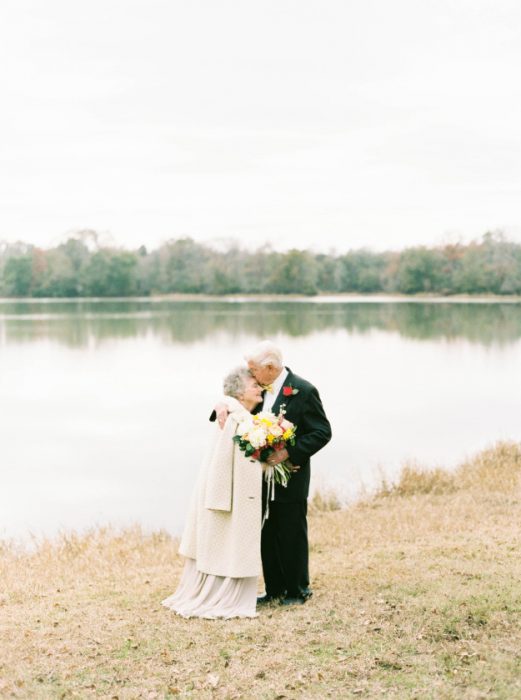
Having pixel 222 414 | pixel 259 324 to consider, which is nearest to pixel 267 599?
pixel 222 414

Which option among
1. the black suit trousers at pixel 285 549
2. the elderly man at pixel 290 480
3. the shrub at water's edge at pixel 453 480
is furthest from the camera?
the shrub at water's edge at pixel 453 480

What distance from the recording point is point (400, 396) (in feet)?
102

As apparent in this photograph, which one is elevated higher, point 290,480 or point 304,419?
point 304,419

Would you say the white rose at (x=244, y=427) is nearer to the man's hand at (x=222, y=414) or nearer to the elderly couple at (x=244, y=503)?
the elderly couple at (x=244, y=503)

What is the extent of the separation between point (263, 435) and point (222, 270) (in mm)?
105963

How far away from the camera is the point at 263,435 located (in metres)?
6.10

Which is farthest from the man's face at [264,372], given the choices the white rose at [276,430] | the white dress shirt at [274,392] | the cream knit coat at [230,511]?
the white rose at [276,430]

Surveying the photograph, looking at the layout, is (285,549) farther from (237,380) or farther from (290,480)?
(237,380)

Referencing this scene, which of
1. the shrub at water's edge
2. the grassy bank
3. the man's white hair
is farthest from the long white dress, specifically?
the shrub at water's edge

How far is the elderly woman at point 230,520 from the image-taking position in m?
6.41

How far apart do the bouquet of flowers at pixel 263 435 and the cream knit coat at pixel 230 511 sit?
0.63ft

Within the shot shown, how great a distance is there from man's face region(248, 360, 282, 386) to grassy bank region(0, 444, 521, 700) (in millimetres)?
1776

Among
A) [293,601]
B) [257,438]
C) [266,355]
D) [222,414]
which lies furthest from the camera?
[293,601]

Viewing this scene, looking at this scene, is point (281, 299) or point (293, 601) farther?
point (281, 299)
